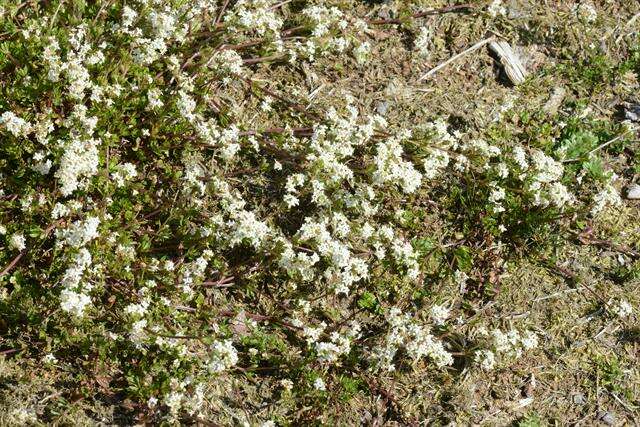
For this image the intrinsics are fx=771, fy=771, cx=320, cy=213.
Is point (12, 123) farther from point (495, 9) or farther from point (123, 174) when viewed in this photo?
point (495, 9)

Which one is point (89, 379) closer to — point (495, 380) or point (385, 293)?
point (385, 293)

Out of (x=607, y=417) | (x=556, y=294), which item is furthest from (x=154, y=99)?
(x=607, y=417)

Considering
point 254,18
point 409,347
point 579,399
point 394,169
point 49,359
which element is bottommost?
point 579,399

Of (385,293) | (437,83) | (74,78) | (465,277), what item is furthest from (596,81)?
(74,78)

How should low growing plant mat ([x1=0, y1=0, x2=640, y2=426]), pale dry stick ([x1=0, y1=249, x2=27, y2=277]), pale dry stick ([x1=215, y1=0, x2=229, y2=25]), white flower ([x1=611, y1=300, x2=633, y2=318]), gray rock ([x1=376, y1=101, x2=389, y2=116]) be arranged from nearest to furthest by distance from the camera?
1. pale dry stick ([x1=0, y1=249, x2=27, y2=277])
2. low growing plant mat ([x1=0, y1=0, x2=640, y2=426])
3. white flower ([x1=611, y1=300, x2=633, y2=318])
4. pale dry stick ([x1=215, y1=0, x2=229, y2=25])
5. gray rock ([x1=376, y1=101, x2=389, y2=116])

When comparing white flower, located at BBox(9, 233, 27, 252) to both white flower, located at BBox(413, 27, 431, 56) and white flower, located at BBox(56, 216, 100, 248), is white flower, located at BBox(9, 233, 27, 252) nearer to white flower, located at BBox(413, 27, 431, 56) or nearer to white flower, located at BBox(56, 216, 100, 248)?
white flower, located at BBox(56, 216, 100, 248)

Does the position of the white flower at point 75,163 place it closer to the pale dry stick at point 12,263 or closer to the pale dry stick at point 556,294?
the pale dry stick at point 12,263

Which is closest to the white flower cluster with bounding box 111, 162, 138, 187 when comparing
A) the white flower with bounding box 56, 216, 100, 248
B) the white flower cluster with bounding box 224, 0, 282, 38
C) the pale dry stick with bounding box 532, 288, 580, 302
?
the white flower with bounding box 56, 216, 100, 248

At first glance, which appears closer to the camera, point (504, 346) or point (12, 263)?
point (12, 263)

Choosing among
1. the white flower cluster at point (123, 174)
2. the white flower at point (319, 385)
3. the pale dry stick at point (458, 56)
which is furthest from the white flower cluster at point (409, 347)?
the pale dry stick at point (458, 56)
